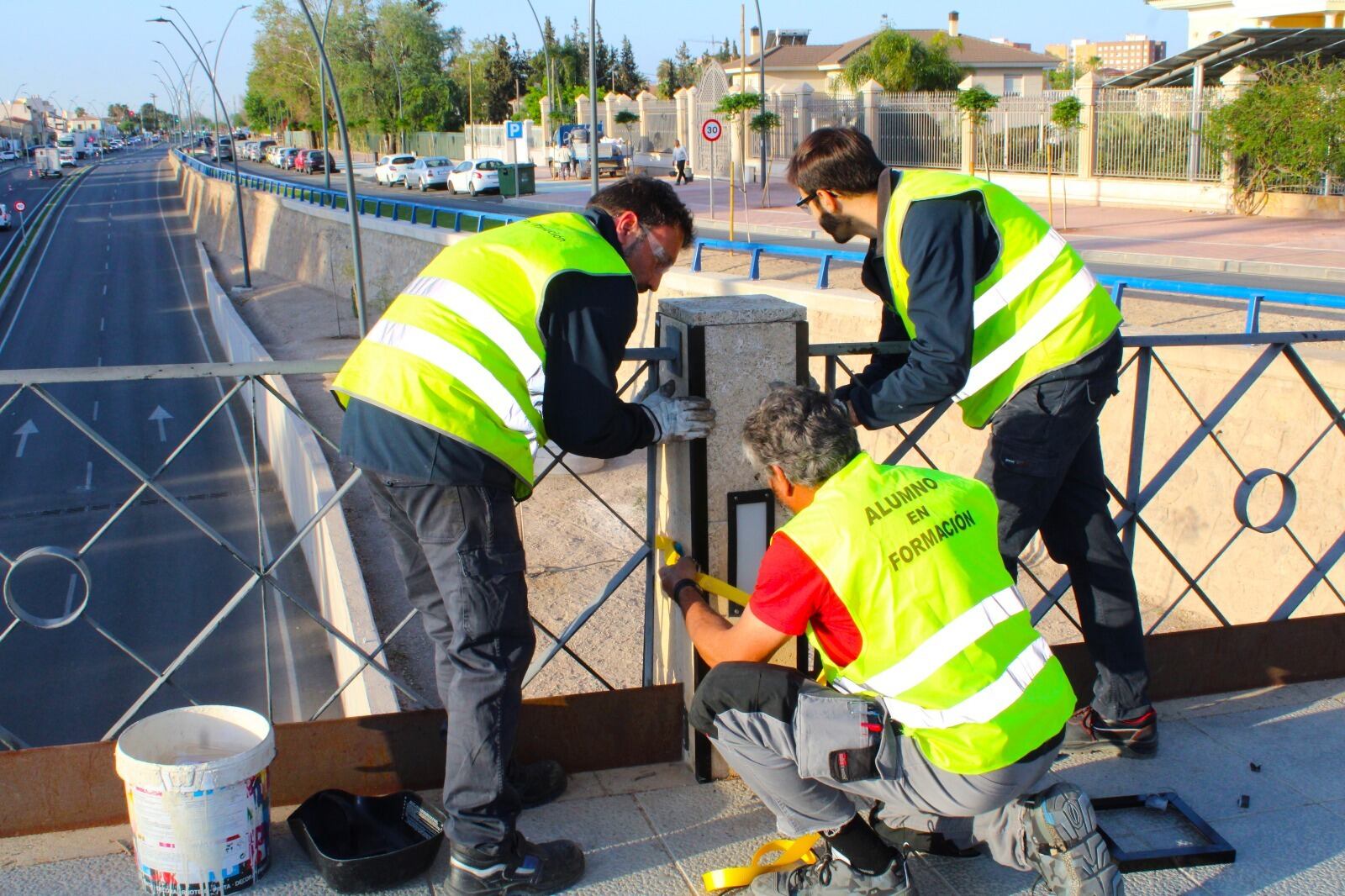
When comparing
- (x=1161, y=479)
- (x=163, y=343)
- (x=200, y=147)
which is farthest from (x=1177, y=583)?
(x=200, y=147)

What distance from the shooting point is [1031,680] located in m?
2.51

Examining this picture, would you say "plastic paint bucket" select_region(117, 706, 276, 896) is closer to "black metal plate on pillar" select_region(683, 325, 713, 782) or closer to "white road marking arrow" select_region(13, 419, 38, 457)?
"black metal plate on pillar" select_region(683, 325, 713, 782)

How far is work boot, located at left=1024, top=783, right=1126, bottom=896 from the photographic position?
2.54 meters

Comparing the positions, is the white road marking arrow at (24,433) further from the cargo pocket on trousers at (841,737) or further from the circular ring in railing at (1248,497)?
the cargo pocket on trousers at (841,737)

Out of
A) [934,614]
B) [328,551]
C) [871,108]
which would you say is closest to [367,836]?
[934,614]

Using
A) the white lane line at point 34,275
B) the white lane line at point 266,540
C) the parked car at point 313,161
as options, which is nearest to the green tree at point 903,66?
the white lane line at point 266,540

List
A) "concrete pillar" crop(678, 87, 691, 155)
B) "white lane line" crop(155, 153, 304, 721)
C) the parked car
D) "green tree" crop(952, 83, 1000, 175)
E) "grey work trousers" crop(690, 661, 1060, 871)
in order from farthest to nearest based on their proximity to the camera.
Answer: the parked car → "concrete pillar" crop(678, 87, 691, 155) → "green tree" crop(952, 83, 1000, 175) → "white lane line" crop(155, 153, 304, 721) → "grey work trousers" crop(690, 661, 1060, 871)

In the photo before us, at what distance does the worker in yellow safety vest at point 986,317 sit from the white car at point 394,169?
167ft

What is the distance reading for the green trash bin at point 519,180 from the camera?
128 feet

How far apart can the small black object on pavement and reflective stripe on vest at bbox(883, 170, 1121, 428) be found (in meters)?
1.79

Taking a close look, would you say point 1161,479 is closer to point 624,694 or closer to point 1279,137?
point 624,694

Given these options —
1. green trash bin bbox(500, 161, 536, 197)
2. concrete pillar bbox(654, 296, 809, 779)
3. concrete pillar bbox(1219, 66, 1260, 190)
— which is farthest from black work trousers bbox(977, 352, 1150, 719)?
green trash bin bbox(500, 161, 536, 197)

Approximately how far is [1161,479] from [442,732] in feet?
8.60

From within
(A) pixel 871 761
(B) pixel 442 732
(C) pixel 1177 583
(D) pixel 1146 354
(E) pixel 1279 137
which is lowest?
(C) pixel 1177 583
